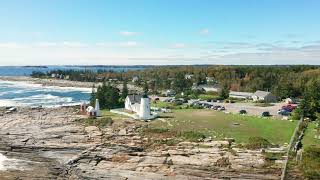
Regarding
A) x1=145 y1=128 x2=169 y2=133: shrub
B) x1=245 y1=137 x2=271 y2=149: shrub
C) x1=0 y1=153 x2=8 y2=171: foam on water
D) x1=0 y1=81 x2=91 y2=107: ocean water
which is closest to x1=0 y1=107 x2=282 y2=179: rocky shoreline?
x1=0 y1=153 x2=8 y2=171: foam on water

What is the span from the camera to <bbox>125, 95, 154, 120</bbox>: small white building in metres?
50.9

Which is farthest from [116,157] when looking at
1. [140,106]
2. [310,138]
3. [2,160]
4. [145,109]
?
[140,106]

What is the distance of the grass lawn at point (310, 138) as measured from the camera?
34938mm

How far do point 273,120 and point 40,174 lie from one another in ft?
94.5

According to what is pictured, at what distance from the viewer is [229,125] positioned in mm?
45094

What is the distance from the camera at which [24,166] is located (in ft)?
105

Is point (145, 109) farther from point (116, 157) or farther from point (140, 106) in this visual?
point (116, 157)

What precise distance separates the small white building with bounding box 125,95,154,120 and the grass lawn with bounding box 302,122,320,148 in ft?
61.2

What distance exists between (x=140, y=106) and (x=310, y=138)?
22.3 meters

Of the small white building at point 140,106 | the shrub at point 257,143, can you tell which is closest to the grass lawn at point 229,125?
the shrub at point 257,143

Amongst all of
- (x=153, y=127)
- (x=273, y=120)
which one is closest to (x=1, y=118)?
(x=153, y=127)

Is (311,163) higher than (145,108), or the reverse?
(145,108)

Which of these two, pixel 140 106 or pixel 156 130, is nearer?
pixel 156 130

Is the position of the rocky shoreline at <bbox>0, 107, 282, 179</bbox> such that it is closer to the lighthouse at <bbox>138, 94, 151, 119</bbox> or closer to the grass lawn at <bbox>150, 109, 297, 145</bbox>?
the grass lawn at <bbox>150, 109, 297, 145</bbox>
